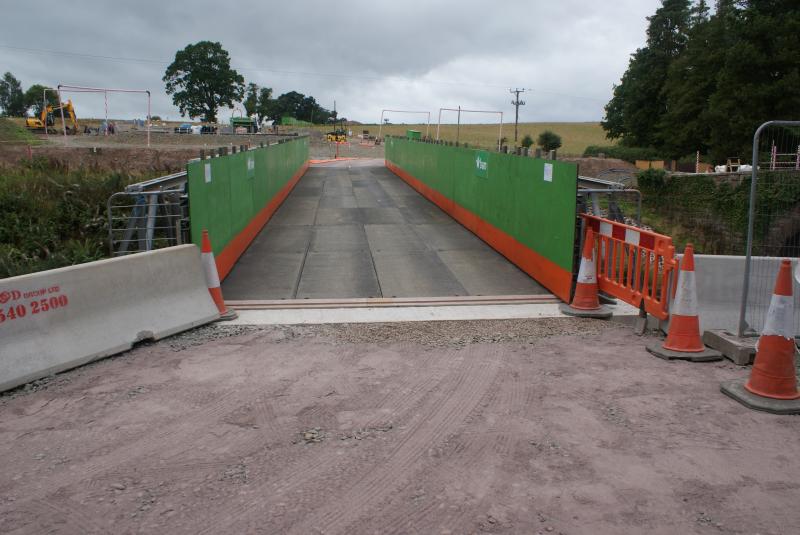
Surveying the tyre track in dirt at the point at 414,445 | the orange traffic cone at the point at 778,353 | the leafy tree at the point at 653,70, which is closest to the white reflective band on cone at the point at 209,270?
the tyre track in dirt at the point at 414,445

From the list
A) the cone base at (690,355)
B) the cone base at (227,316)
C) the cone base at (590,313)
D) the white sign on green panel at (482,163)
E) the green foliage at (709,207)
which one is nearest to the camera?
the cone base at (690,355)

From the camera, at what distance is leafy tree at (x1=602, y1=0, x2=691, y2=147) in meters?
71.8

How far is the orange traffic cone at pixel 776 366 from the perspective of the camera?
18.7ft

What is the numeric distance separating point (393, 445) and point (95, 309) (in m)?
3.83

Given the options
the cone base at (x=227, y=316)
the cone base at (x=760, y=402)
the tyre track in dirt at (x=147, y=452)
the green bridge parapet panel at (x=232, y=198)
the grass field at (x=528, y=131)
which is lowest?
the tyre track in dirt at (x=147, y=452)

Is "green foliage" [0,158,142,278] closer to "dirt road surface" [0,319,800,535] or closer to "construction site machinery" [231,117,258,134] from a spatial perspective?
"dirt road surface" [0,319,800,535]

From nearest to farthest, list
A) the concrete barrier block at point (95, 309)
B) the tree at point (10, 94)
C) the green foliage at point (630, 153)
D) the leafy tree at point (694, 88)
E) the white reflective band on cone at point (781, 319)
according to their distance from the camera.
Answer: the white reflective band on cone at point (781, 319), the concrete barrier block at point (95, 309), the leafy tree at point (694, 88), the green foliage at point (630, 153), the tree at point (10, 94)

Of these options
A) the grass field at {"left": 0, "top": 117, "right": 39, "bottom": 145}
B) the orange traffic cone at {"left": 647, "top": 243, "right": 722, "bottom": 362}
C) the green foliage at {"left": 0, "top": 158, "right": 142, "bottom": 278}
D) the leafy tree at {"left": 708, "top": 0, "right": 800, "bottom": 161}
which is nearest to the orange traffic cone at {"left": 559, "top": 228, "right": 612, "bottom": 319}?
the orange traffic cone at {"left": 647, "top": 243, "right": 722, "bottom": 362}

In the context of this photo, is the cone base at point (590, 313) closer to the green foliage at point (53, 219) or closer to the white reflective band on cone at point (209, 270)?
the white reflective band on cone at point (209, 270)

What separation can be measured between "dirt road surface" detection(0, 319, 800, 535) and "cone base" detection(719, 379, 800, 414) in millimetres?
89

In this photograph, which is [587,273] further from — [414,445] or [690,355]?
[414,445]

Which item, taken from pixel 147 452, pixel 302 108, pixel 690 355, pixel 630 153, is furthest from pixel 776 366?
pixel 302 108

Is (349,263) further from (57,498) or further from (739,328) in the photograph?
(57,498)

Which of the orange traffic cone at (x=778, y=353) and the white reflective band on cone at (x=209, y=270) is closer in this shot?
the orange traffic cone at (x=778, y=353)
